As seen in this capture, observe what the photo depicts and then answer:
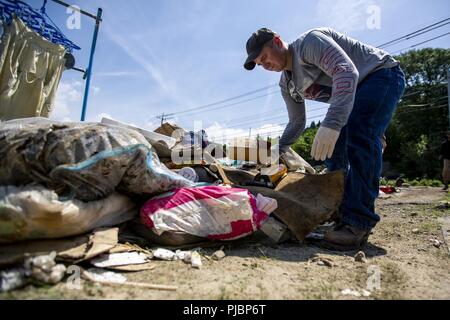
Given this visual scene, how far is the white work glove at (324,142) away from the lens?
1557 mm

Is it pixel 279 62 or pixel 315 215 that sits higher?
pixel 279 62

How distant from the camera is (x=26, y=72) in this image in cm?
281

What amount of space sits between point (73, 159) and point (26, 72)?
2.28 metres

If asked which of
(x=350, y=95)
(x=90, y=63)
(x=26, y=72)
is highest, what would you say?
(x=90, y=63)

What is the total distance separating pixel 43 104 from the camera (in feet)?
9.95

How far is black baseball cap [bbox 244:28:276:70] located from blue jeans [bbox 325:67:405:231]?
677 millimetres

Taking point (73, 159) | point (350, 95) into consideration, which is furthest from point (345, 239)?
point (73, 159)

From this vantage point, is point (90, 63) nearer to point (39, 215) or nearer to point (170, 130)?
point (170, 130)

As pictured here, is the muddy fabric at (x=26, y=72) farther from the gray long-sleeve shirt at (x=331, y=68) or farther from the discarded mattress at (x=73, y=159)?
the gray long-sleeve shirt at (x=331, y=68)

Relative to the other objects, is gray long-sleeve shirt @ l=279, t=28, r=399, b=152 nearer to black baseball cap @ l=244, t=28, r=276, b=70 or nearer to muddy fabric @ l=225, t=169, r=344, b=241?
black baseball cap @ l=244, t=28, r=276, b=70
